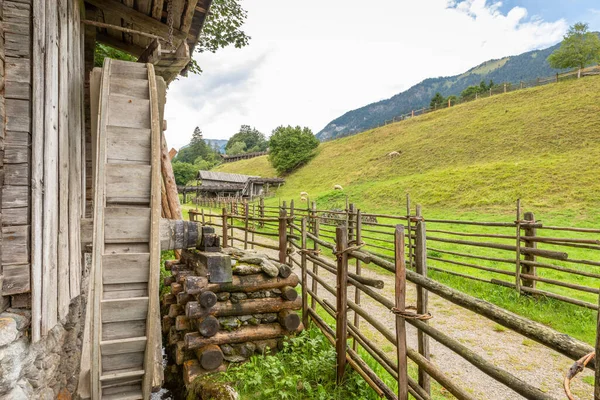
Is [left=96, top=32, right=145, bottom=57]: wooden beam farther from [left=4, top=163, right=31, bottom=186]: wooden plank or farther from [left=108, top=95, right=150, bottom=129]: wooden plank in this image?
[left=4, top=163, right=31, bottom=186]: wooden plank

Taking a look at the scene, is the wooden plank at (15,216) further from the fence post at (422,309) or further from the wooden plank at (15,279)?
the fence post at (422,309)

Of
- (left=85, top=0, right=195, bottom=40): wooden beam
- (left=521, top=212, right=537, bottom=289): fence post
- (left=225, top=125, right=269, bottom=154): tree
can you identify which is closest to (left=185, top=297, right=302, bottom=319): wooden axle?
(left=85, top=0, right=195, bottom=40): wooden beam

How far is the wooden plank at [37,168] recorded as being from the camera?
2113 millimetres

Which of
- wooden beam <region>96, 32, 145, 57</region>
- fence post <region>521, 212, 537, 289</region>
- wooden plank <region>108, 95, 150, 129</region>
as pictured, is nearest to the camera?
wooden plank <region>108, 95, 150, 129</region>

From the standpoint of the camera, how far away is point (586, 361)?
3.67ft

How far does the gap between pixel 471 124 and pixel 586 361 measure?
37170mm

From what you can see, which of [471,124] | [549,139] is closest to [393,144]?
[471,124]

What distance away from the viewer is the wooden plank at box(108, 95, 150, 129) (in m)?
2.97

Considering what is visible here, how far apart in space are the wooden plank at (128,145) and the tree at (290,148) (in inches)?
1671

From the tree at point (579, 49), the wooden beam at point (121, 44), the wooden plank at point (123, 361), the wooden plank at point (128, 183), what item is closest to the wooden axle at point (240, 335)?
the wooden plank at point (123, 361)

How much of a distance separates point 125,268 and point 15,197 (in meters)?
0.94

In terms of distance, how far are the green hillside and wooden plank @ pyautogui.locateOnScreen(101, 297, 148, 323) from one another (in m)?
17.5

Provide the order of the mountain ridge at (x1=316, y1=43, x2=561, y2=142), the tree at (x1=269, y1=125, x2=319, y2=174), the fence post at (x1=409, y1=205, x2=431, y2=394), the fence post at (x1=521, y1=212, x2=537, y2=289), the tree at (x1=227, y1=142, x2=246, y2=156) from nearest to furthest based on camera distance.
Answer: the fence post at (x1=409, y1=205, x2=431, y2=394)
the fence post at (x1=521, y1=212, x2=537, y2=289)
the tree at (x1=269, y1=125, x2=319, y2=174)
the tree at (x1=227, y1=142, x2=246, y2=156)
the mountain ridge at (x1=316, y1=43, x2=561, y2=142)

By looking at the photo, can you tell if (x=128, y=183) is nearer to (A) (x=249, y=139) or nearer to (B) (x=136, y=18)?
(B) (x=136, y=18)
